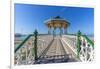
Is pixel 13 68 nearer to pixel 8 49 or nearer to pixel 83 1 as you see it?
pixel 8 49

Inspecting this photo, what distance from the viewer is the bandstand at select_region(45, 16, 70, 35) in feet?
7.04

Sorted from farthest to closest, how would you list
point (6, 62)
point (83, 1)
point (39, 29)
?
1. point (83, 1)
2. point (39, 29)
3. point (6, 62)

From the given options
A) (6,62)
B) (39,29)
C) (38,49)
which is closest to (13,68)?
(6,62)

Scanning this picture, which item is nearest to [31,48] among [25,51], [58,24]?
[25,51]

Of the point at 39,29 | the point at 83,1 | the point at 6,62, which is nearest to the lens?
the point at 6,62

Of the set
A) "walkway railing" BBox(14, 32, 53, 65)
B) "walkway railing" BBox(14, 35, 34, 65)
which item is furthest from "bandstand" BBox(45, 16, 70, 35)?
"walkway railing" BBox(14, 35, 34, 65)

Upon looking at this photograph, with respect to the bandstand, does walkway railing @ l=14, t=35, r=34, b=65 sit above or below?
below

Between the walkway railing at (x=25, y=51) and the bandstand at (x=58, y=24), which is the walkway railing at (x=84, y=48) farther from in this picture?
the walkway railing at (x=25, y=51)

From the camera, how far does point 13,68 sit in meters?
1.99

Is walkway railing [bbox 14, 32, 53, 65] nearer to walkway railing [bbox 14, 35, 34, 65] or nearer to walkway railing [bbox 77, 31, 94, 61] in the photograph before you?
walkway railing [bbox 14, 35, 34, 65]

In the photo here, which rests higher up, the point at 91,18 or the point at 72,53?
the point at 91,18

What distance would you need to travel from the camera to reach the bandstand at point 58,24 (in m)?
2.15

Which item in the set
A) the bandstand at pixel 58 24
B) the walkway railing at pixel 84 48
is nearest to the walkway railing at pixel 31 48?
the bandstand at pixel 58 24

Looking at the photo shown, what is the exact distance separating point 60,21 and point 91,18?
1.43 feet
